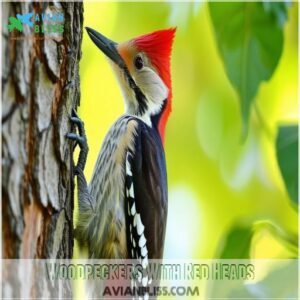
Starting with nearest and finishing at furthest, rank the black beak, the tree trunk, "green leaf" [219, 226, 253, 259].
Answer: the tree trunk < the black beak < "green leaf" [219, 226, 253, 259]

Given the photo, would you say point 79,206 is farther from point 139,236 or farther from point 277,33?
point 277,33

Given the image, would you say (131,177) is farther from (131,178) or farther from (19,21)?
(19,21)

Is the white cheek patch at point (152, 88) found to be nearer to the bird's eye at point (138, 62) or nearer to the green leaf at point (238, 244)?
the bird's eye at point (138, 62)

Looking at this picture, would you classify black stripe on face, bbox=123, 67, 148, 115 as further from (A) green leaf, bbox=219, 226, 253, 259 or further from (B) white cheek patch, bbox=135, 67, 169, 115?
(A) green leaf, bbox=219, 226, 253, 259

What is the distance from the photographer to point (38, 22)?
57 centimetres

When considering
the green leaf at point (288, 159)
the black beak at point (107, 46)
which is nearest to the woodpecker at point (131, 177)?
the black beak at point (107, 46)

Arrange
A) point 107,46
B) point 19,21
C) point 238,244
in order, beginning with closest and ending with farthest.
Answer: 1. point 19,21
2. point 107,46
3. point 238,244

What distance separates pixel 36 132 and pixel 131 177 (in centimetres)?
21

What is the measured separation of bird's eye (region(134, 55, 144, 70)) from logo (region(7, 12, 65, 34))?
17cm

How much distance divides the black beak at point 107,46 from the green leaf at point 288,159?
0.32 m

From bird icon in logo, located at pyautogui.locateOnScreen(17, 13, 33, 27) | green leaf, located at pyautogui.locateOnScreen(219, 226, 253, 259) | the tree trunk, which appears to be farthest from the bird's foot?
green leaf, located at pyautogui.locateOnScreen(219, 226, 253, 259)

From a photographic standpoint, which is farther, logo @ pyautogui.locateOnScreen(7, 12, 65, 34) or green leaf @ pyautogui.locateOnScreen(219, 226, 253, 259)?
green leaf @ pyautogui.locateOnScreen(219, 226, 253, 259)

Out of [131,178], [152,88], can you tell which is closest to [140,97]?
[152,88]

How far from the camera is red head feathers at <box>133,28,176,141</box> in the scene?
2.42 feet
